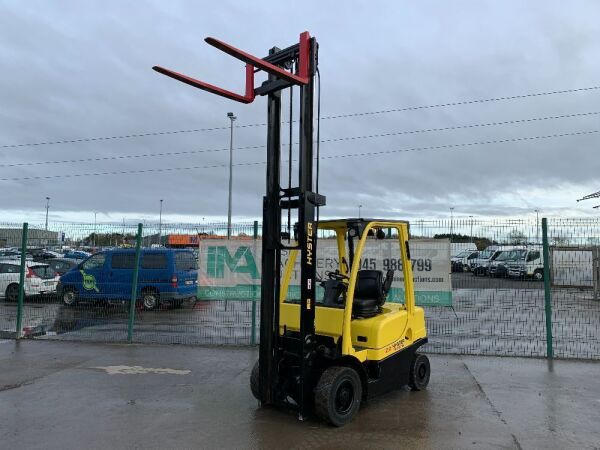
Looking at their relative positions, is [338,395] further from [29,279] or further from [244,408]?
[29,279]

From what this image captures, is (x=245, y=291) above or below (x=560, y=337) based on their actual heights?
above

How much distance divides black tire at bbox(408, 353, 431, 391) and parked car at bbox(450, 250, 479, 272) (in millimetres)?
2503

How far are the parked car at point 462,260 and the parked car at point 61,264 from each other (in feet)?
42.8

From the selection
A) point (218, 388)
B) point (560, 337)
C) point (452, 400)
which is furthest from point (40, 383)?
point (560, 337)

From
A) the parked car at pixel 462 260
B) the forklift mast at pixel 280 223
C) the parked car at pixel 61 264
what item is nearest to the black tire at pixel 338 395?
the forklift mast at pixel 280 223

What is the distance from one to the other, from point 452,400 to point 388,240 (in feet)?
10.4

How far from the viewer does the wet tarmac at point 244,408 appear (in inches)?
182

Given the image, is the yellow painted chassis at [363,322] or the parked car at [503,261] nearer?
the yellow painted chassis at [363,322]

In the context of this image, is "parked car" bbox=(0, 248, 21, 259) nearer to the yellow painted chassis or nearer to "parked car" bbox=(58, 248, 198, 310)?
"parked car" bbox=(58, 248, 198, 310)

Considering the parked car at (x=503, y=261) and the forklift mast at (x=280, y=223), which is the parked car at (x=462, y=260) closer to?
the parked car at (x=503, y=261)

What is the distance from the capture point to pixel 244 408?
5.49 meters

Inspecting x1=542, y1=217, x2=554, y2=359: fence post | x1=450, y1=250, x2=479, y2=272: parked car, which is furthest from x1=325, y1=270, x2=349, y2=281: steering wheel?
x1=542, y1=217, x2=554, y2=359: fence post

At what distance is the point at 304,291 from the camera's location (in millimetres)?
5086

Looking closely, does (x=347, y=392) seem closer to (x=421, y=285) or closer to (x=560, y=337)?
(x=421, y=285)
